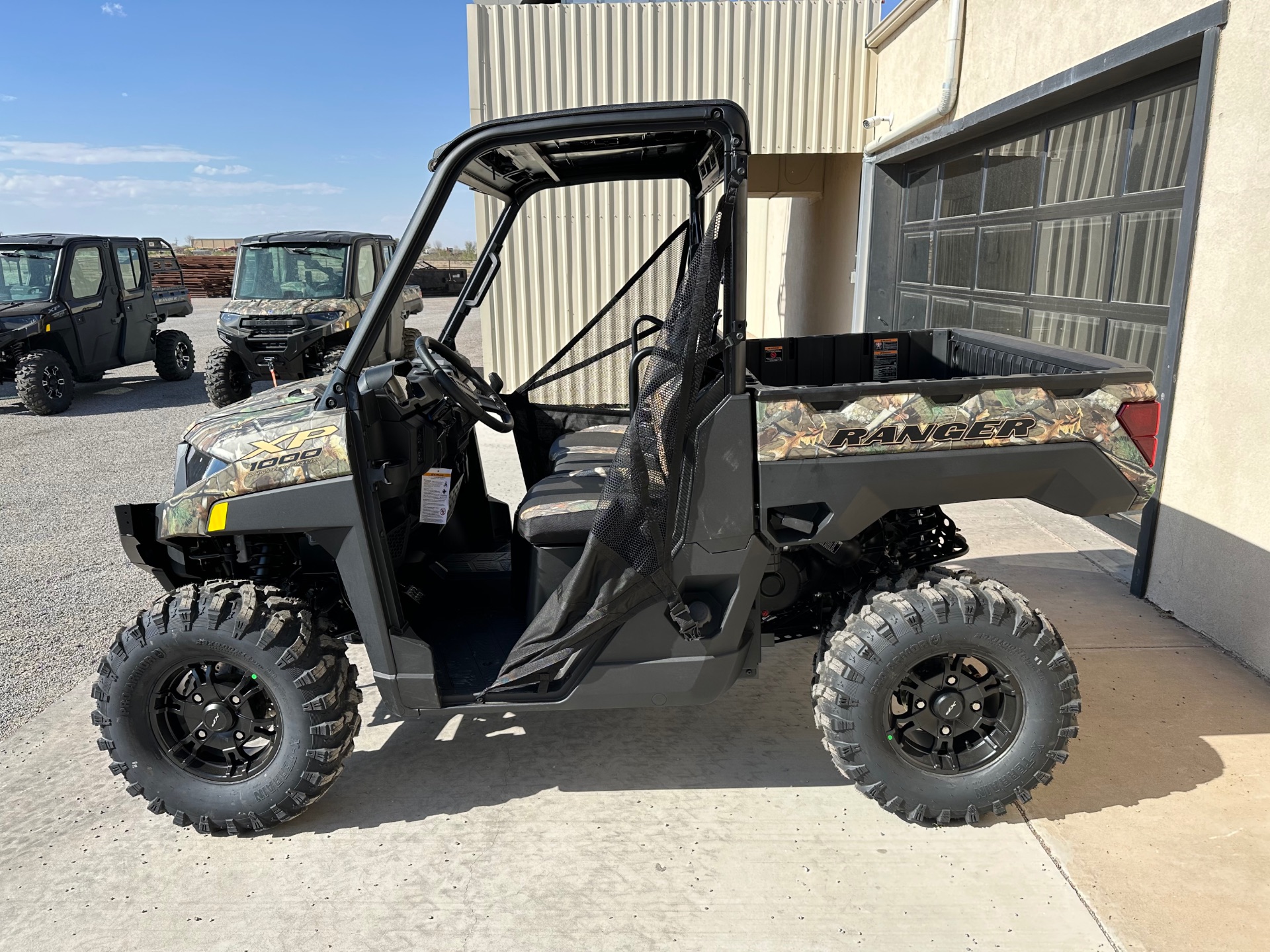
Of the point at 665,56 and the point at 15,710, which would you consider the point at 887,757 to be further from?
the point at 665,56

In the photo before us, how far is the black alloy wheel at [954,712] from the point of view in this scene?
8.76 feet

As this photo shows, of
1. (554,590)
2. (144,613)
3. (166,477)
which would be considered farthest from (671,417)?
(166,477)

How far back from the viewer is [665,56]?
851 centimetres

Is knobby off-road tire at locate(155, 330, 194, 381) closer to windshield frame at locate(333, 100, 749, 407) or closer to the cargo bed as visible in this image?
windshield frame at locate(333, 100, 749, 407)

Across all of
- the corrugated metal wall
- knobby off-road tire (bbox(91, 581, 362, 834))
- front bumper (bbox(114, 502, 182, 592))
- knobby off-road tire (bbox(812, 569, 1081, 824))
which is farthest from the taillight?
the corrugated metal wall

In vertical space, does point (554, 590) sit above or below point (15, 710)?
above

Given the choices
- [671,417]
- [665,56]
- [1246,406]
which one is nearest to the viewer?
[671,417]

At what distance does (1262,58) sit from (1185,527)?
1.96 m

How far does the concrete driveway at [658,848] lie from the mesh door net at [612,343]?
1.39 metres

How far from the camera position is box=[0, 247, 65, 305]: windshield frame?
1081 cm

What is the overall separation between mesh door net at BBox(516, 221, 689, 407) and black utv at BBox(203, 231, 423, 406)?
22.5ft

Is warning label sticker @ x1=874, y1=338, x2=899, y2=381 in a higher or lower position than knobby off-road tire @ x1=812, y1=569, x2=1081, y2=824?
higher

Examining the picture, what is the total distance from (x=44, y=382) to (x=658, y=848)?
10667 mm

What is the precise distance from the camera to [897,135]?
731 cm
